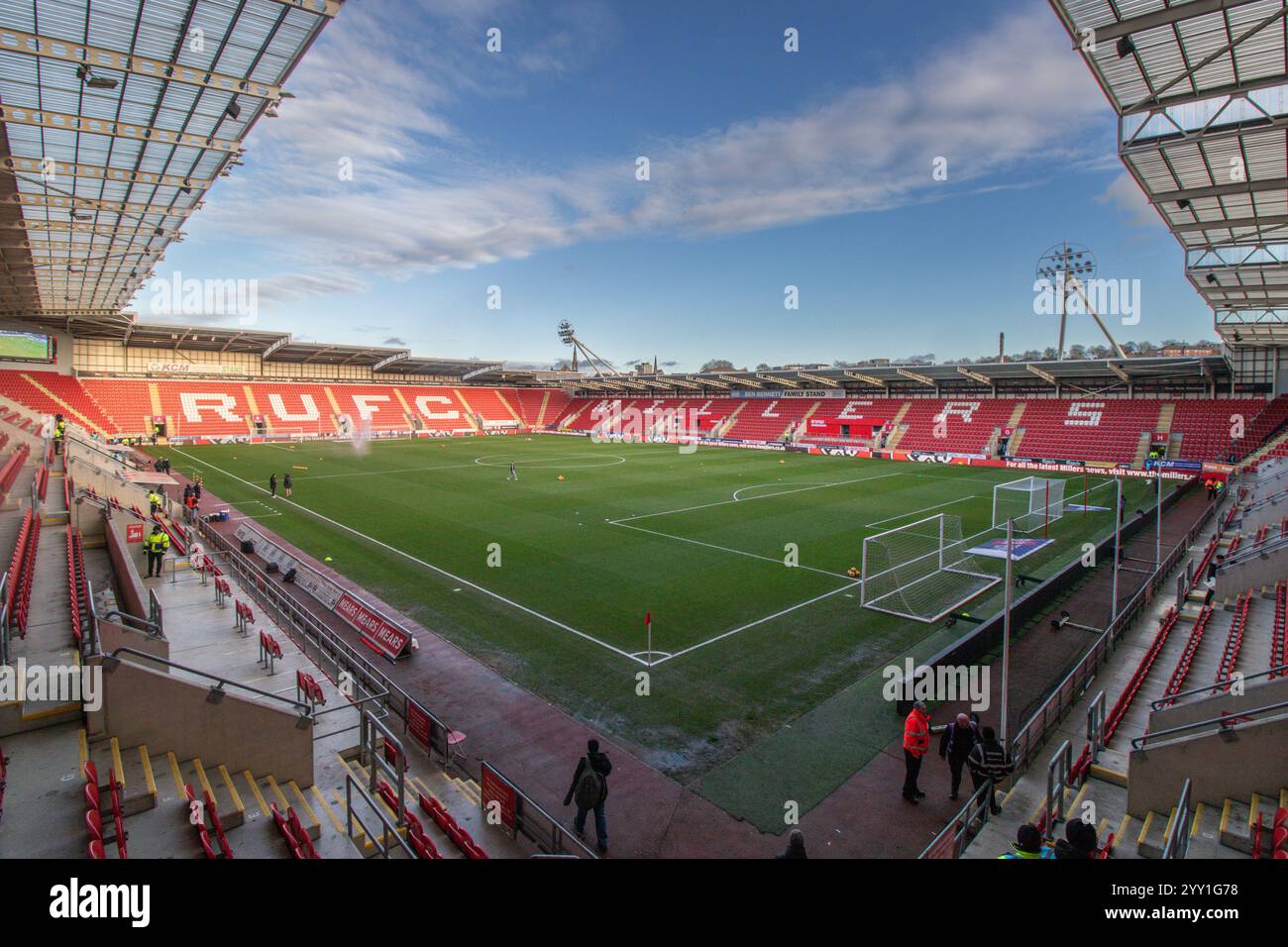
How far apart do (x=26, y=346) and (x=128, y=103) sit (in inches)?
2146

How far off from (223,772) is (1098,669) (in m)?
15.1

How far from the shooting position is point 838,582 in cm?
1909

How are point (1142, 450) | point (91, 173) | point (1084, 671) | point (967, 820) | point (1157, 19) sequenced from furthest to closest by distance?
point (1142, 450) → point (91, 173) → point (1084, 671) → point (1157, 19) → point (967, 820)

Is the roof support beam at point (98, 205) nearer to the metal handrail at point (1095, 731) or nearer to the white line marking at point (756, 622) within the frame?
the white line marking at point (756, 622)

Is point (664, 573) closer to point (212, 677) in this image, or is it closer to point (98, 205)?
point (212, 677)

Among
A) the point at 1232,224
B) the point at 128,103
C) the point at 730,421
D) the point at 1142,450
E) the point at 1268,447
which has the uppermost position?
the point at 128,103

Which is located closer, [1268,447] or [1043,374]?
[1268,447]

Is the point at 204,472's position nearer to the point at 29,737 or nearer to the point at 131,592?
the point at 131,592

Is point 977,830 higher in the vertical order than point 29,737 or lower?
lower

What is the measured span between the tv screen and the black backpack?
67.5m

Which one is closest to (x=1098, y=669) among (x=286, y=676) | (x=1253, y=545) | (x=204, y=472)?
(x=1253, y=545)

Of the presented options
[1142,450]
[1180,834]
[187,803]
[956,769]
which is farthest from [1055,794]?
[1142,450]

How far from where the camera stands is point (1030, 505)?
84.7 ft

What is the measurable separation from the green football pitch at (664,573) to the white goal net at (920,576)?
0.57 metres
